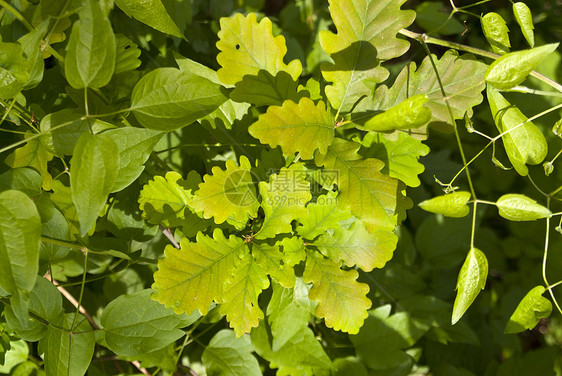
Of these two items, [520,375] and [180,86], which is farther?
[520,375]

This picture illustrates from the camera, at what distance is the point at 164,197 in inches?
43.9

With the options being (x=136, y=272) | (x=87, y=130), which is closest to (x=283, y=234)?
(x=87, y=130)

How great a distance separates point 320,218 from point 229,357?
0.56m

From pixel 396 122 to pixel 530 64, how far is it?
29 centimetres

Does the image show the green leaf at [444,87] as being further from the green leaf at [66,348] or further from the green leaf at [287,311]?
the green leaf at [66,348]

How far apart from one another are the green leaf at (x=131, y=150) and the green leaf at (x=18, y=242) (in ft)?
0.60

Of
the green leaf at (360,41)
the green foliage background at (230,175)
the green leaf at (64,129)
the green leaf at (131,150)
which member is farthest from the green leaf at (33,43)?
the green leaf at (360,41)

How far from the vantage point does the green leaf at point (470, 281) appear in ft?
3.09

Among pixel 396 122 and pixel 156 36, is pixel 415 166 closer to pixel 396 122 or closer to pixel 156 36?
pixel 396 122

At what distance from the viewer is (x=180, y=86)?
101 centimetres

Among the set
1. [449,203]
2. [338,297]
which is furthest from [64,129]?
[449,203]

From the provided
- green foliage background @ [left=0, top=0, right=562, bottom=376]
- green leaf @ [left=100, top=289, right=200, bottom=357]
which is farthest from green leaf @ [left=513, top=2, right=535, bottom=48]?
green leaf @ [left=100, top=289, right=200, bottom=357]

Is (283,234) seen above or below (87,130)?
below

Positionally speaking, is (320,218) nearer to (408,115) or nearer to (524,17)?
(408,115)
